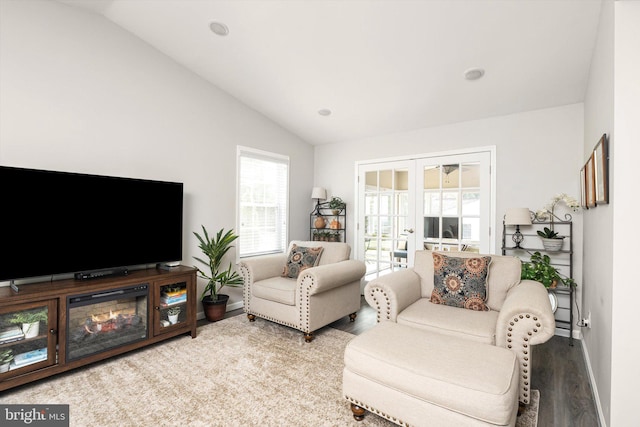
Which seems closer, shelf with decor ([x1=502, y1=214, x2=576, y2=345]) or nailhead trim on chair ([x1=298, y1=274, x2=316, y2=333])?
nailhead trim on chair ([x1=298, y1=274, x2=316, y2=333])

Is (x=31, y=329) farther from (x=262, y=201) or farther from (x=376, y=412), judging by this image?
(x=262, y=201)

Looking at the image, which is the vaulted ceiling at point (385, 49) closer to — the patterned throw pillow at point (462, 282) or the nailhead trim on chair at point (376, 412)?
the patterned throw pillow at point (462, 282)

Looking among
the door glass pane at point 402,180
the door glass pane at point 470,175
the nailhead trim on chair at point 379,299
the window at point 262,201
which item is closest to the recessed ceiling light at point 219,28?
the window at point 262,201

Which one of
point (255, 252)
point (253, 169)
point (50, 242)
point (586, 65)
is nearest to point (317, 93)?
point (253, 169)

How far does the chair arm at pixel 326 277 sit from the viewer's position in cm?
295

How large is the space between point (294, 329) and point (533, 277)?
2379mm

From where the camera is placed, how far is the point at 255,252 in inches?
170

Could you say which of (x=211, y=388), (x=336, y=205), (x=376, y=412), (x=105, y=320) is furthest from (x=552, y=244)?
(x=105, y=320)

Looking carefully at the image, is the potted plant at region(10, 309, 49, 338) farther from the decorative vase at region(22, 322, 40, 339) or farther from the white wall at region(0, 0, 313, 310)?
the white wall at region(0, 0, 313, 310)

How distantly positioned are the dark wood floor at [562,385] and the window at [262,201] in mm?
1791

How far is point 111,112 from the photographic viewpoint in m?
2.93

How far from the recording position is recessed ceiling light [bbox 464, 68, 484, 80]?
9.42 ft

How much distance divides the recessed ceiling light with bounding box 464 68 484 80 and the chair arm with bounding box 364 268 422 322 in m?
1.95

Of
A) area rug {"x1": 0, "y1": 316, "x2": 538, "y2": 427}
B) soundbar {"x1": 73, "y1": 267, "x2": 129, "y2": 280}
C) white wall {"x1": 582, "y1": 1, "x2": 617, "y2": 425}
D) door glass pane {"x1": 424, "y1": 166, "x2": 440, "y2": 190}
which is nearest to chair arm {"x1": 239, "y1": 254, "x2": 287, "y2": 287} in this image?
area rug {"x1": 0, "y1": 316, "x2": 538, "y2": 427}
